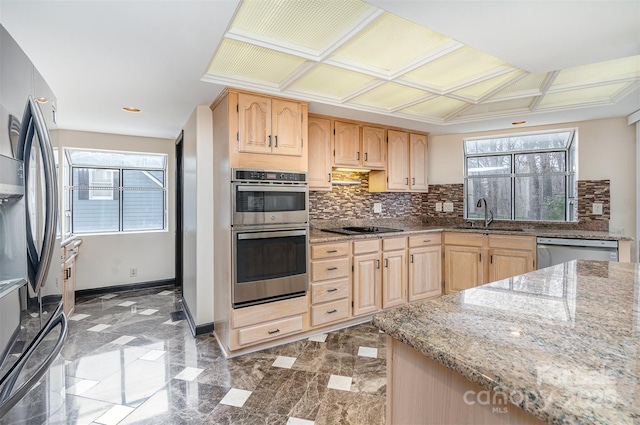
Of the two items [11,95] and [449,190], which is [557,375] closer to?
[11,95]

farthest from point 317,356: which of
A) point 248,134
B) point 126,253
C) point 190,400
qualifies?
point 126,253

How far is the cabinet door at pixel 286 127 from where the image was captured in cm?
273

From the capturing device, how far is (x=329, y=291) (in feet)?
9.95

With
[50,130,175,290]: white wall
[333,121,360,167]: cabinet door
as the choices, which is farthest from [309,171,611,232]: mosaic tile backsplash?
[50,130,175,290]: white wall

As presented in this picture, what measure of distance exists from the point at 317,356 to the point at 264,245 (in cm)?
102

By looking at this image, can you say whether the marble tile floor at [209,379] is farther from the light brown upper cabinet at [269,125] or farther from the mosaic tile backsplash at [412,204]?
the light brown upper cabinet at [269,125]

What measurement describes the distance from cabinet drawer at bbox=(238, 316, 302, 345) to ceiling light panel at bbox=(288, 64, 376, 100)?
2.02 m

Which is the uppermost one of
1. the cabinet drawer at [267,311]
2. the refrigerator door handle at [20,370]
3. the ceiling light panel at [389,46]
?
the ceiling light panel at [389,46]

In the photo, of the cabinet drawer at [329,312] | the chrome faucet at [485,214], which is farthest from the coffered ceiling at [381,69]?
the cabinet drawer at [329,312]

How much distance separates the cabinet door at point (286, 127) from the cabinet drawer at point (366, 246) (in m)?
1.09

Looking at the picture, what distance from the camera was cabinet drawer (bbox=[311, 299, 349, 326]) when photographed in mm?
2953

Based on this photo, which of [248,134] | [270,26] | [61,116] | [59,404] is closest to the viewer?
[270,26]

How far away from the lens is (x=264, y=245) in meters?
2.63

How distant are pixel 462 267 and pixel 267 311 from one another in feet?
7.98
